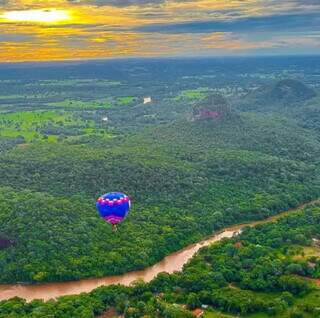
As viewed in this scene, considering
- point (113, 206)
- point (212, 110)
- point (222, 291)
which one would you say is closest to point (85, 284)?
point (113, 206)

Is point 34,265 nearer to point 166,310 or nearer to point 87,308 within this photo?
point 87,308

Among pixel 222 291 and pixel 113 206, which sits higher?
pixel 113 206

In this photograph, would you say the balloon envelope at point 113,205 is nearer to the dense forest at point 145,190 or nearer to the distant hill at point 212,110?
the dense forest at point 145,190

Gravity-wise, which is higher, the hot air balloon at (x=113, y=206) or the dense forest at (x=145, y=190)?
the hot air balloon at (x=113, y=206)

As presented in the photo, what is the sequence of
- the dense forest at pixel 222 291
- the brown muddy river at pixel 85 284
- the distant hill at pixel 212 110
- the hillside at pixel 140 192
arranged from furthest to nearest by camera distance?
the distant hill at pixel 212 110 → the hillside at pixel 140 192 → the brown muddy river at pixel 85 284 → the dense forest at pixel 222 291

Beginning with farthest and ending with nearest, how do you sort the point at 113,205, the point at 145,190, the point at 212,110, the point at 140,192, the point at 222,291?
the point at 212,110 → the point at 145,190 → the point at 140,192 → the point at 113,205 → the point at 222,291

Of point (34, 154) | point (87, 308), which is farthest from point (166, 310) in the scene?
point (34, 154)

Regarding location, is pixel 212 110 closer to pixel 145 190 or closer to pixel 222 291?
pixel 145 190

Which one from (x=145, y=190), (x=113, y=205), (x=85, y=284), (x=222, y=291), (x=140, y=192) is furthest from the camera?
(x=145, y=190)

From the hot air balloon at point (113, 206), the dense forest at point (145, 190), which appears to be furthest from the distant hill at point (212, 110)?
the hot air balloon at point (113, 206)
